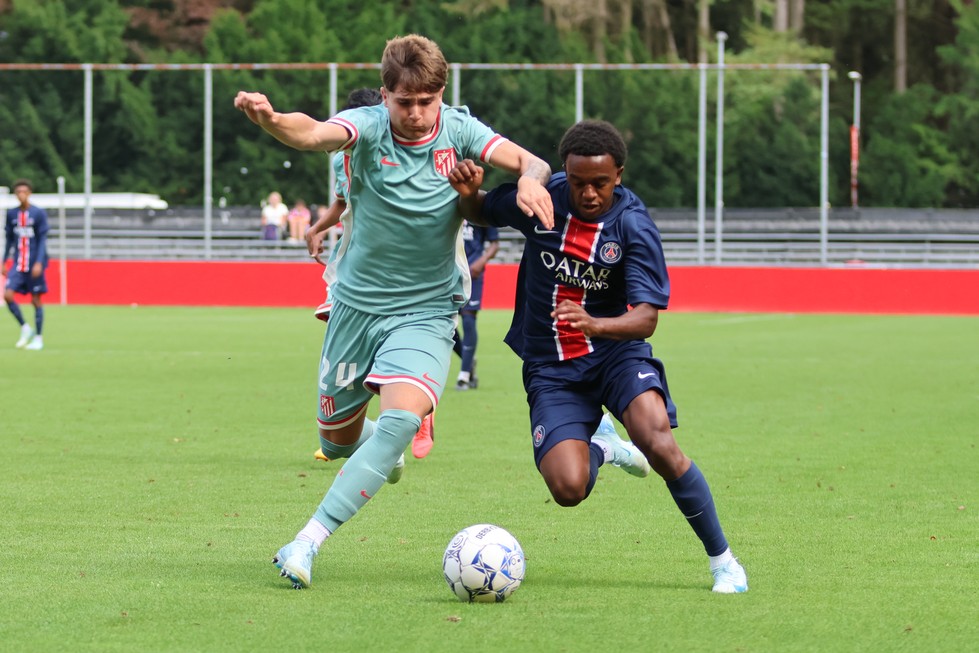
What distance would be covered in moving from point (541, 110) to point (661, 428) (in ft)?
109

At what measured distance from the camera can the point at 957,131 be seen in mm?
49000

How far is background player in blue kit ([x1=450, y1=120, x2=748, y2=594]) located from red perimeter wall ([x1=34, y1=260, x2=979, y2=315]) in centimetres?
2409

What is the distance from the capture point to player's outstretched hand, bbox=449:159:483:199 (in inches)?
246

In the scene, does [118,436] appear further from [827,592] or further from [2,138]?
[2,138]

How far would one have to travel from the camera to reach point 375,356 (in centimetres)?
664

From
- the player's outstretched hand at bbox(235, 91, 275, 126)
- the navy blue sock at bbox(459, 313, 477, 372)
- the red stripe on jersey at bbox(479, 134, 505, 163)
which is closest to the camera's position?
the player's outstretched hand at bbox(235, 91, 275, 126)

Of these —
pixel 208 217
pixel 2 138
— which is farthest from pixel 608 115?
pixel 2 138

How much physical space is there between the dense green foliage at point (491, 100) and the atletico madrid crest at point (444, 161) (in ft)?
106

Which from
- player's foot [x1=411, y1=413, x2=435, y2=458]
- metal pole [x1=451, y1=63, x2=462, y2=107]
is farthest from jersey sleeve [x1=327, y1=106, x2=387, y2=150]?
metal pole [x1=451, y1=63, x2=462, y2=107]

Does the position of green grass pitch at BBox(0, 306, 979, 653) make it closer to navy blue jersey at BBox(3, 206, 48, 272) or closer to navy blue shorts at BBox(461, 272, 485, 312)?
navy blue shorts at BBox(461, 272, 485, 312)

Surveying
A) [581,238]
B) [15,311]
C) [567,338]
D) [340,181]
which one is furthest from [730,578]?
[15,311]

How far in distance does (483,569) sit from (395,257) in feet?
4.70

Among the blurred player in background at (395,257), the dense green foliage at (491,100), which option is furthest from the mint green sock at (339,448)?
the dense green foliage at (491,100)

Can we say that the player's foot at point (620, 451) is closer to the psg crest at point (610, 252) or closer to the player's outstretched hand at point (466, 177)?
the psg crest at point (610, 252)
